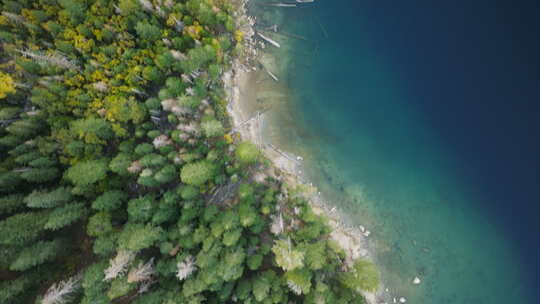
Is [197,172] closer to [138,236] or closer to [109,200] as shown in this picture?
[138,236]

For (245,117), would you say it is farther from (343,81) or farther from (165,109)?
(343,81)

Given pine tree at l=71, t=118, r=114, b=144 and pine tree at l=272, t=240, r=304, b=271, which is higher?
pine tree at l=71, t=118, r=114, b=144

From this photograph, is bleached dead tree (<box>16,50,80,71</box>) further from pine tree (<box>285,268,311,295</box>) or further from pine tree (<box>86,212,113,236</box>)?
pine tree (<box>285,268,311,295</box>)

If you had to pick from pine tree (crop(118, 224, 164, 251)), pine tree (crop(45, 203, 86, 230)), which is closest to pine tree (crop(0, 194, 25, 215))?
pine tree (crop(45, 203, 86, 230))

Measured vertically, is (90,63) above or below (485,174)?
above

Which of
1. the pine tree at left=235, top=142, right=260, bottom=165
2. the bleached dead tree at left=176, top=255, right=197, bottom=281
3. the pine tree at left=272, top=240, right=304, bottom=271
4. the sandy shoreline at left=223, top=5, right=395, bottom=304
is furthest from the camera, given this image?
the sandy shoreline at left=223, top=5, right=395, bottom=304

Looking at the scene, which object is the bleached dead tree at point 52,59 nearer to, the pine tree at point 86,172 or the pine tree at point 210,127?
the pine tree at point 86,172

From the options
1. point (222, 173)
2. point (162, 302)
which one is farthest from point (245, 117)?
point (162, 302)
